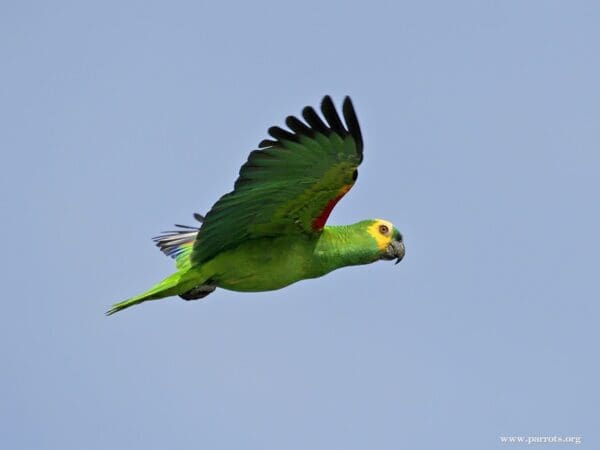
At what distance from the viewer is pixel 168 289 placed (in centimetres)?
1266

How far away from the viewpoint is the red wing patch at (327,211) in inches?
480

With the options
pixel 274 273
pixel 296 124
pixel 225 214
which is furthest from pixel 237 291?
pixel 296 124

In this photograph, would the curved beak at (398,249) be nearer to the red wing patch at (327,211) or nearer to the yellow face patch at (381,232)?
the yellow face patch at (381,232)

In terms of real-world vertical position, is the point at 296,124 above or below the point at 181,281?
above

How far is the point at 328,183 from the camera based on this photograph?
39.6ft

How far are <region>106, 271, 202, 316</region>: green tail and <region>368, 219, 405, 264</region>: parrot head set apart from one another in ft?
7.41

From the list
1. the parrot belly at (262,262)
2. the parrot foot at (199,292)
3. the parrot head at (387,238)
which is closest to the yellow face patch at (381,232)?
the parrot head at (387,238)

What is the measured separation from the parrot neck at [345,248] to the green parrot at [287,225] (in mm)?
11

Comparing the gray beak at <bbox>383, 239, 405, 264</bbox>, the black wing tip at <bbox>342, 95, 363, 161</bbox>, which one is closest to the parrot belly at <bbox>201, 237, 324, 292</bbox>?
the gray beak at <bbox>383, 239, 405, 264</bbox>

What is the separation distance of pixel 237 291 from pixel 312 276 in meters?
0.88

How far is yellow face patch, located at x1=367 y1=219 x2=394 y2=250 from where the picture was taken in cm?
1384

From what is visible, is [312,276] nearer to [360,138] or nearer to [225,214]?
[225,214]

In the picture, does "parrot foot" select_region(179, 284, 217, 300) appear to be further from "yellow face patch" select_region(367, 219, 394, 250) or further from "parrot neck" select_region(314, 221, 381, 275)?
"yellow face patch" select_region(367, 219, 394, 250)

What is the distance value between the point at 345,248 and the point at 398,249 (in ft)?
3.33
